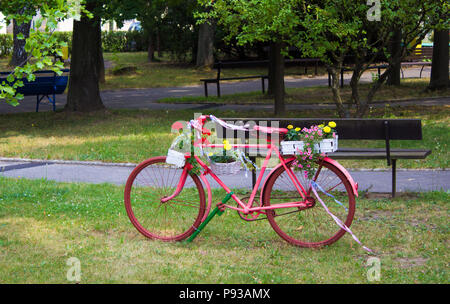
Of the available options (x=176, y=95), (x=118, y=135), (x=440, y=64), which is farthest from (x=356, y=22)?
(x=176, y=95)

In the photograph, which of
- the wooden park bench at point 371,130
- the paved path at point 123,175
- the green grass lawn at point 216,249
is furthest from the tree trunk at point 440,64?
the green grass lawn at point 216,249

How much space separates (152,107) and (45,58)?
11330mm

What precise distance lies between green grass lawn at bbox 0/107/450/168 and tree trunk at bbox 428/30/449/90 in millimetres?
3869

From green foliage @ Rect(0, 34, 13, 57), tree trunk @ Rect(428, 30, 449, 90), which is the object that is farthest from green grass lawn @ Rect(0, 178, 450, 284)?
green foliage @ Rect(0, 34, 13, 57)

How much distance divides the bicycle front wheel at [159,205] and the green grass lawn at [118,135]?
392 centimetres

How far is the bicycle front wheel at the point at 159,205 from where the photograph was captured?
20.0ft

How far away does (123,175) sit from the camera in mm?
9328

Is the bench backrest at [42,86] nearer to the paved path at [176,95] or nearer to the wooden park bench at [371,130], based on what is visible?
the paved path at [176,95]

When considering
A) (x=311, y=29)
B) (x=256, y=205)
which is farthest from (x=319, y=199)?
→ (x=311, y=29)

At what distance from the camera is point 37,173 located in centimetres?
950

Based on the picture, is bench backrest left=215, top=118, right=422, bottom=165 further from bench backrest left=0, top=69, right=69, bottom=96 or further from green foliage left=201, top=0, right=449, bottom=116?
bench backrest left=0, top=69, right=69, bottom=96

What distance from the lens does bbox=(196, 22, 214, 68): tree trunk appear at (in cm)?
3241

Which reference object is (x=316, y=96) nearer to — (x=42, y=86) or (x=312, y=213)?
(x=42, y=86)
